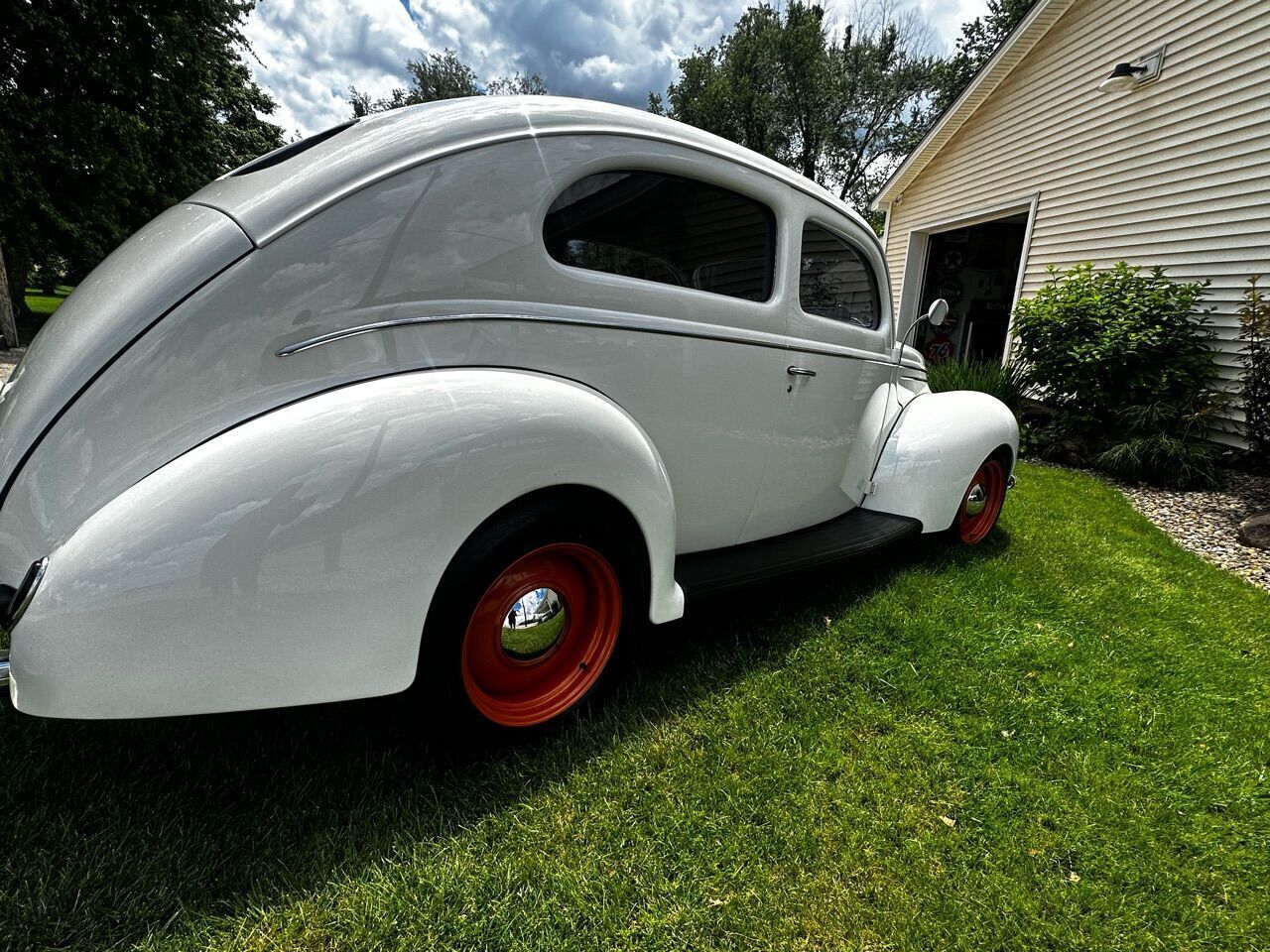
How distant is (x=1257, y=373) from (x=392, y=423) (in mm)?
7310

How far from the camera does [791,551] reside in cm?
263

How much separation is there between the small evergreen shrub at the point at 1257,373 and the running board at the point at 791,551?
4754 mm

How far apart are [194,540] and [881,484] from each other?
294 centimetres

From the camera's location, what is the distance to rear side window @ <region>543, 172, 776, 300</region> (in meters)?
1.92

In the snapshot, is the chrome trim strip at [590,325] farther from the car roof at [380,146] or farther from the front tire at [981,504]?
the front tire at [981,504]

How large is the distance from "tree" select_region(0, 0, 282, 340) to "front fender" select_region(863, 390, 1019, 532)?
553 inches

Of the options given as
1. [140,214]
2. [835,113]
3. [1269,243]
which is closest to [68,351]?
[1269,243]

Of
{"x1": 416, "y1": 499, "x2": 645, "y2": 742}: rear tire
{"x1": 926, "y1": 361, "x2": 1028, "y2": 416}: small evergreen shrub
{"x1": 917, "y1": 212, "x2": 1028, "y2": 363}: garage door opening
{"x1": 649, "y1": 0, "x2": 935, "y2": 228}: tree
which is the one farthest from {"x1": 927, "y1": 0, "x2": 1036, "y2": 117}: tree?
{"x1": 416, "y1": 499, "x2": 645, "y2": 742}: rear tire

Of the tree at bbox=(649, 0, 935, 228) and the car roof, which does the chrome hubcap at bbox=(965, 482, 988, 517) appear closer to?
the car roof

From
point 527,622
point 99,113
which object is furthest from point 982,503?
point 99,113

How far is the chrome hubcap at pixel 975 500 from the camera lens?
3582 mm

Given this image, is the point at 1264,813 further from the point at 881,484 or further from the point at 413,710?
the point at 413,710

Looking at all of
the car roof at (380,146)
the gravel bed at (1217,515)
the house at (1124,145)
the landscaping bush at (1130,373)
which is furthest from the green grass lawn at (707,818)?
the house at (1124,145)

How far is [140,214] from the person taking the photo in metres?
13.5
